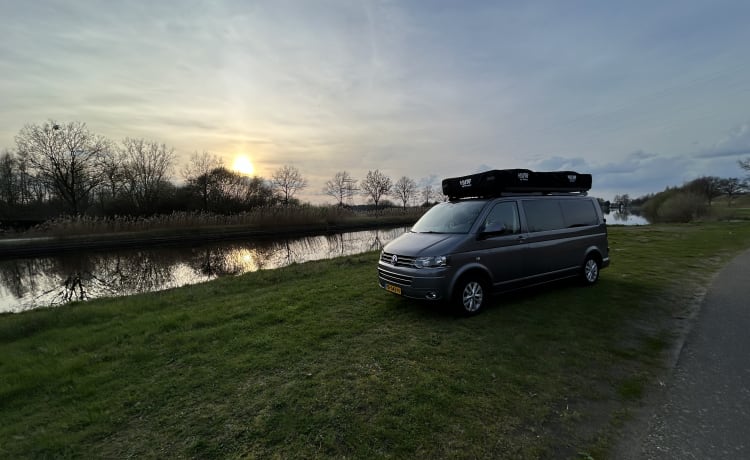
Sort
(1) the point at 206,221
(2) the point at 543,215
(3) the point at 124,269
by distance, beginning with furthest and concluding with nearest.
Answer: (1) the point at 206,221 < (3) the point at 124,269 < (2) the point at 543,215

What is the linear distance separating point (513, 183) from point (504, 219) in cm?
77

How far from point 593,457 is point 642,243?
1622 cm

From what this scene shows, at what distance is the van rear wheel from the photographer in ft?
24.5

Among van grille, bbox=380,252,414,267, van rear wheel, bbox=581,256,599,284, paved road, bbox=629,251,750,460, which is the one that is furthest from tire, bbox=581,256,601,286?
van grille, bbox=380,252,414,267

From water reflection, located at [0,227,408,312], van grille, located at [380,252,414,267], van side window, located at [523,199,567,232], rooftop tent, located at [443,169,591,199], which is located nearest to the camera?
van grille, located at [380,252,414,267]

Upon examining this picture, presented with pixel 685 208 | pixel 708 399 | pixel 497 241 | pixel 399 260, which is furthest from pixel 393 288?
pixel 685 208

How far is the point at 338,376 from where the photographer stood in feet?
12.5

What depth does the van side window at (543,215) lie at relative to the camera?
6.51m

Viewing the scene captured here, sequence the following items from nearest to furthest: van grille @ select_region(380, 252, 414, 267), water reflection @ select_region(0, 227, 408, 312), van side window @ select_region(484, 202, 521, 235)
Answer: van grille @ select_region(380, 252, 414, 267)
van side window @ select_region(484, 202, 521, 235)
water reflection @ select_region(0, 227, 408, 312)

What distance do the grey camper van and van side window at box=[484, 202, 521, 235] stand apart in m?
0.02

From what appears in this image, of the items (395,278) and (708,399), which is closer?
(708,399)

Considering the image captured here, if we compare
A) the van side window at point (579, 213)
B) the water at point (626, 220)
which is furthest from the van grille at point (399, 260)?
the water at point (626, 220)

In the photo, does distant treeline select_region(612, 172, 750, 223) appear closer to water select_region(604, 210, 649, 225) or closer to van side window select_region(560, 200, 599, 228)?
water select_region(604, 210, 649, 225)

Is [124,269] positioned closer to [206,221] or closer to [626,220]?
[206,221]
